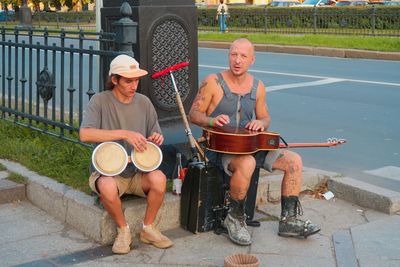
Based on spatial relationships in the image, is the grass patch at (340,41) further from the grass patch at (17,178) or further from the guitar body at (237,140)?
the guitar body at (237,140)

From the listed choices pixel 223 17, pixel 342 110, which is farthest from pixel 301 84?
pixel 223 17

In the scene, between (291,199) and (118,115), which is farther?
(291,199)

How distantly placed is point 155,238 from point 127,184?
41 cm

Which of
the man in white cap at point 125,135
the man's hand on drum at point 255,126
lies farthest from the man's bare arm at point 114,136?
the man's hand on drum at point 255,126

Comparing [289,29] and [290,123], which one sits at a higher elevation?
[289,29]

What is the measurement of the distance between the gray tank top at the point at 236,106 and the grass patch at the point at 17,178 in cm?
177

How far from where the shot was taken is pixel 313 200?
5820 millimetres

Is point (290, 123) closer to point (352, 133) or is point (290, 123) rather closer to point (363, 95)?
point (352, 133)

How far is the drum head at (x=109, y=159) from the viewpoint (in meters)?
4.64

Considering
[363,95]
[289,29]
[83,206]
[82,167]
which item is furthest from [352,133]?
[289,29]

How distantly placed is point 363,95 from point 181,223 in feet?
24.2

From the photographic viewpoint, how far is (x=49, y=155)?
6328 millimetres

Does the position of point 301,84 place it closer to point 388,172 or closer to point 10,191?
point 388,172

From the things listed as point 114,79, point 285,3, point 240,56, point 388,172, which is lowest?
point 388,172
